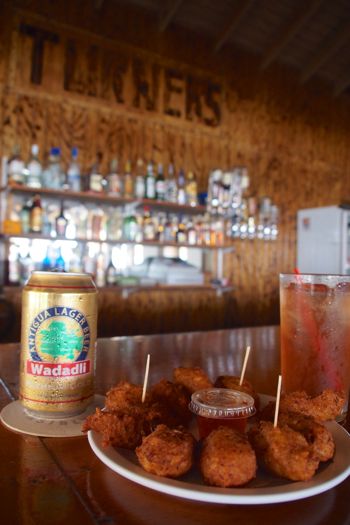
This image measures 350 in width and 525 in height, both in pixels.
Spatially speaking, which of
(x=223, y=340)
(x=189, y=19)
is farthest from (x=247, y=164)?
(x=223, y=340)

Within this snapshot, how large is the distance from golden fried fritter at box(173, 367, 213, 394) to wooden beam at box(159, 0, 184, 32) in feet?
13.4

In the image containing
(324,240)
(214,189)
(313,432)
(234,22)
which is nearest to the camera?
(313,432)

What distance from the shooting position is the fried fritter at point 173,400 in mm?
697

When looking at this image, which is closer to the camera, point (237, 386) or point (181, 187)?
point (237, 386)

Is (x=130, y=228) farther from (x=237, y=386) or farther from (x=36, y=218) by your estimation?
(x=237, y=386)

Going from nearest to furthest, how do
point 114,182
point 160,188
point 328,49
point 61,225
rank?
point 61,225
point 114,182
point 160,188
point 328,49

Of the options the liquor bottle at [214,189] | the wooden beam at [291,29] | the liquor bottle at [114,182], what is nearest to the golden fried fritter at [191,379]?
the liquor bottle at [114,182]

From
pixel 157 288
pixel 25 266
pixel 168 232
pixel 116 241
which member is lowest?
pixel 157 288

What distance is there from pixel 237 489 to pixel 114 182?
352 cm

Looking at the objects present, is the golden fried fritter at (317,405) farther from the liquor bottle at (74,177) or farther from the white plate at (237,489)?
the liquor bottle at (74,177)

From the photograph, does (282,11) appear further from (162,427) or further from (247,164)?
(162,427)

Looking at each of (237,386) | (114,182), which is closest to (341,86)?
(114,182)

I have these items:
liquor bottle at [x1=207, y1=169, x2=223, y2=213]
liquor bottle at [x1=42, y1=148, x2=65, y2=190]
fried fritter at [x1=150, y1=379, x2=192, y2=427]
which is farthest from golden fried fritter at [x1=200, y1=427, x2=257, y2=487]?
liquor bottle at [x1=207, y1=169, x2=223, y2=213]

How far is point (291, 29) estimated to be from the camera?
429 cm
